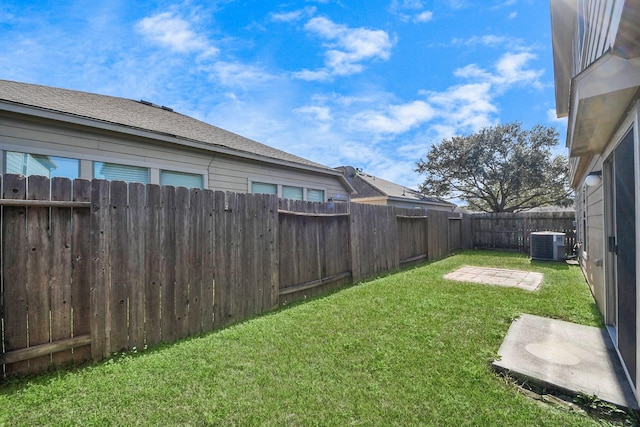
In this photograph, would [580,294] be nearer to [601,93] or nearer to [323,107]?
[601,93]

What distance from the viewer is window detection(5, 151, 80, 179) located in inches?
169

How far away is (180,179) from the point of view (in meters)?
6.17

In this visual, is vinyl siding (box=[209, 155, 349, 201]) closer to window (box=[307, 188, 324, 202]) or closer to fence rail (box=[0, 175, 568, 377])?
window (box=[307, 188, 324, 202])

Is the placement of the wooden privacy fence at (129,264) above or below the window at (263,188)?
below

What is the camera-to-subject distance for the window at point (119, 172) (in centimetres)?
506

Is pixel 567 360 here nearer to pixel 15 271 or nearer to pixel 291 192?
pixel 15 271

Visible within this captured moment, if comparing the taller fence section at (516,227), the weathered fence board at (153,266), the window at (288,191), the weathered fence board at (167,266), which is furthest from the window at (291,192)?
the taller fence section at (516,227)

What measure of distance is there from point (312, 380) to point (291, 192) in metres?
6.65

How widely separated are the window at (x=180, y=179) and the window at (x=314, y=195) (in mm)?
3659

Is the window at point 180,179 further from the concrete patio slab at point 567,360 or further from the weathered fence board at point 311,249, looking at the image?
the concrete patio slab at point 567,360

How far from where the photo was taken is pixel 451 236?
1128 cm

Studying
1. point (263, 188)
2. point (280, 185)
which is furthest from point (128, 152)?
point (280, 185)

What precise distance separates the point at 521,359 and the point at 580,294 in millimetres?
3533

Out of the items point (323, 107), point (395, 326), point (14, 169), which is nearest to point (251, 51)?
point (323, 107)
